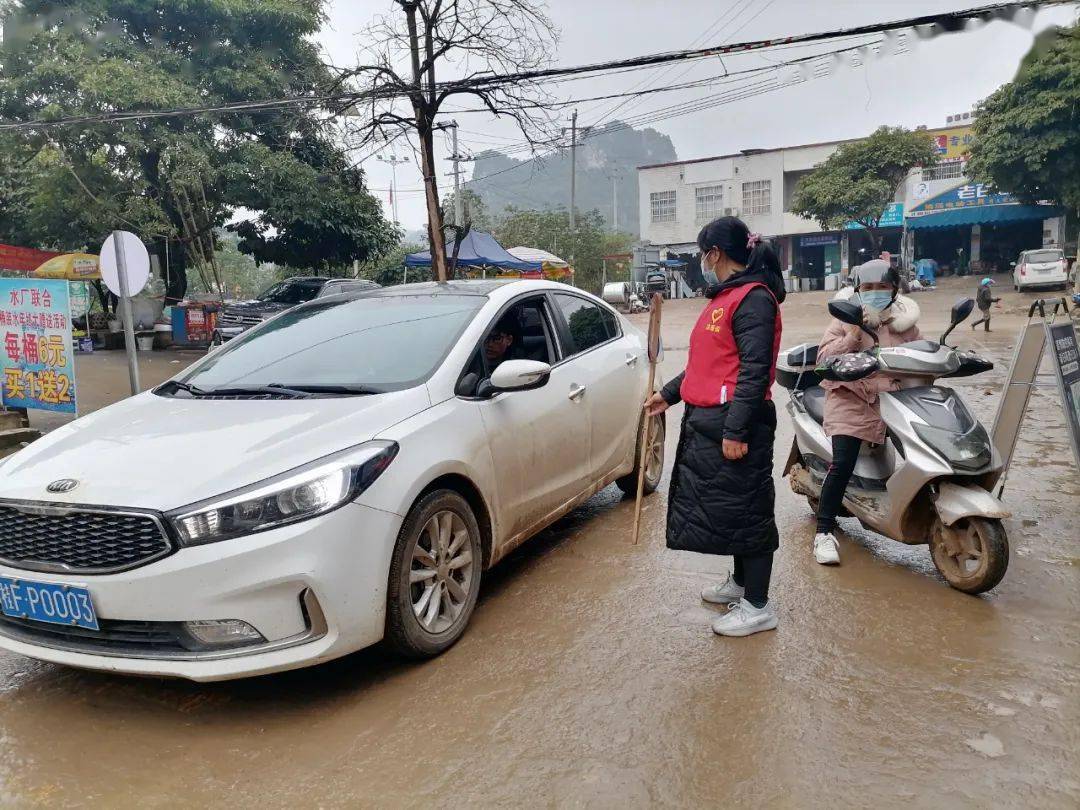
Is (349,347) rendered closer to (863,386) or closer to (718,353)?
(718,353)

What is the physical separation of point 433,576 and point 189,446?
1.04 meters

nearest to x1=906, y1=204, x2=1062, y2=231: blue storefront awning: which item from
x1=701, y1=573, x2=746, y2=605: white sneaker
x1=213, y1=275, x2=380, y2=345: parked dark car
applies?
x1=213, y1=275, x2=380, y2=345: parked dark car

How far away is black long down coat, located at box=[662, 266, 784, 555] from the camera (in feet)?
9.72

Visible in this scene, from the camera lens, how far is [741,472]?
10.1ft

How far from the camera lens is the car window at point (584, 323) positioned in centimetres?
454

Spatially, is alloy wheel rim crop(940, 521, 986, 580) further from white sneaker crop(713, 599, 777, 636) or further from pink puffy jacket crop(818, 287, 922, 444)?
white sneaker crop(713, 599, 777, 636)

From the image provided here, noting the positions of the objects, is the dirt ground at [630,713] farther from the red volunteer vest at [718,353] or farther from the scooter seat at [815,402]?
the red volunteer vest at [718,353]

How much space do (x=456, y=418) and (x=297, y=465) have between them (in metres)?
0.78

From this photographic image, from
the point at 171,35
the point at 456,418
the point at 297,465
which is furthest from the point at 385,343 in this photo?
the point at 171,35

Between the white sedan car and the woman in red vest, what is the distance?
2.57 feet

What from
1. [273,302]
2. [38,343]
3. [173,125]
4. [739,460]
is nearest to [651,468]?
[739,460]

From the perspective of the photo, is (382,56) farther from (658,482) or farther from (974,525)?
(974,525)

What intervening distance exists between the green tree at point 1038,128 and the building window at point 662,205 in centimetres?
1937

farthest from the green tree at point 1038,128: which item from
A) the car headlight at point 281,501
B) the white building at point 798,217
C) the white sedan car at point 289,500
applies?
the car headlight at point 281,501
